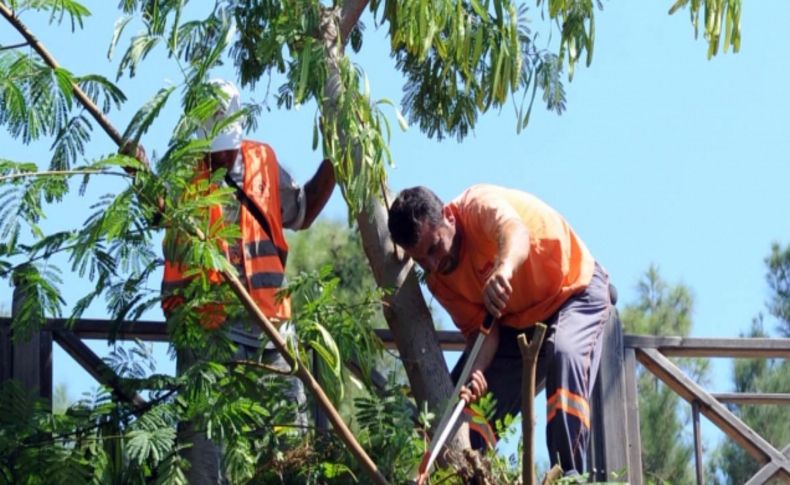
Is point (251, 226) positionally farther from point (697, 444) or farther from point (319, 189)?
point (697, 444)

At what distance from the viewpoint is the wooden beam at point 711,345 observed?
861 centimetres


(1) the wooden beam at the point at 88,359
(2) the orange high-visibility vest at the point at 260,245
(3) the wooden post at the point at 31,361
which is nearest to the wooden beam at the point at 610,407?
(2) the orange high-visibility vest at the point at 260,245

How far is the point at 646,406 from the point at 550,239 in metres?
6.52

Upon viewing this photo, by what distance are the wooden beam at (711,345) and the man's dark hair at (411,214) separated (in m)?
1.09

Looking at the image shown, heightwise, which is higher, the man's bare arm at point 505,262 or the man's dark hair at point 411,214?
the man's dark hair at point 411,214

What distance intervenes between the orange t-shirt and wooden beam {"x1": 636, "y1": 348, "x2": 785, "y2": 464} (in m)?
0.56

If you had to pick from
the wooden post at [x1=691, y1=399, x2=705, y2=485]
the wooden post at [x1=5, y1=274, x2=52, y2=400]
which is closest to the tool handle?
the wooden post at [x1=691, y1=399, x2=705, y2=485]

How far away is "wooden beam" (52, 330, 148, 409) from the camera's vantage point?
312 inches

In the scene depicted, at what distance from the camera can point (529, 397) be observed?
6.26 metres

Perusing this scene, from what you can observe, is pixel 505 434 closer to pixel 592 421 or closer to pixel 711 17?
pixel 592 421

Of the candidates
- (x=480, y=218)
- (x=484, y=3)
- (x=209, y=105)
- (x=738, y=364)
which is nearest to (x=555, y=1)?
(x=484, y=3)

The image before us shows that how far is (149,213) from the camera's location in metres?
6.96

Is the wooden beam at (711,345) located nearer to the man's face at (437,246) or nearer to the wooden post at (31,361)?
the man's face at (437,246)

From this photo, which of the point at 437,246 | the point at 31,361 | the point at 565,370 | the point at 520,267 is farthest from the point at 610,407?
the point at 31,361
